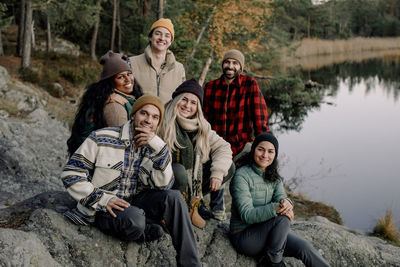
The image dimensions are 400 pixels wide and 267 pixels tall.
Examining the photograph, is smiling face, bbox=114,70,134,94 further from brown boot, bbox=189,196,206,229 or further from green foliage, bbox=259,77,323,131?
green foliage, bbox=259,77,323,131

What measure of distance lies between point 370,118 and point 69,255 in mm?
15841

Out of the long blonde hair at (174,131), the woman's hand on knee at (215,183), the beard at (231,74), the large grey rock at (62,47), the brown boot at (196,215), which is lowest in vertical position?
the brown boot at (196,215)

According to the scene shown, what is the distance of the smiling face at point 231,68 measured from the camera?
4242 millimetres

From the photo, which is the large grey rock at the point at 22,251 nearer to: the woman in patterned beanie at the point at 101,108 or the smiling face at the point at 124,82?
the woman in patterned beanie at the point at 101,108

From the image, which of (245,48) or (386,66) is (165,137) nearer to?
(245,48)

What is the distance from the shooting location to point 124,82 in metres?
3.40

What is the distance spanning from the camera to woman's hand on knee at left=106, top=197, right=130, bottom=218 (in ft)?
8.85

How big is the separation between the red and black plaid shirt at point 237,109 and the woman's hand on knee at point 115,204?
1.85 metres

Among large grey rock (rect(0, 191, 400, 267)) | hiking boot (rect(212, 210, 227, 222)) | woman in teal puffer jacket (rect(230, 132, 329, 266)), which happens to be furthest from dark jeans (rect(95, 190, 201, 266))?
hiking boot (rect(212, 210, 227, 222))

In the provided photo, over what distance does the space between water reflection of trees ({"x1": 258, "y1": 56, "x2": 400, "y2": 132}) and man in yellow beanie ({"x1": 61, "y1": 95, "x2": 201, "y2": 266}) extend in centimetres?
1282

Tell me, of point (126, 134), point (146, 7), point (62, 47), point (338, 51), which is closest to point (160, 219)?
point (126, 134)

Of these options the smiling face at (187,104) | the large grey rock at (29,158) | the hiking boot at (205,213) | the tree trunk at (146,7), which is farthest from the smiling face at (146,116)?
the tree trunk at (146,7)

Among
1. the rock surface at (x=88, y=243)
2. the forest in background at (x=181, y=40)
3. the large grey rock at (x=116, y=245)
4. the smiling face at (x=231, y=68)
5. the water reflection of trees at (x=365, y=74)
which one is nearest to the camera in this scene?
the rock surface at (x=88, y=243)

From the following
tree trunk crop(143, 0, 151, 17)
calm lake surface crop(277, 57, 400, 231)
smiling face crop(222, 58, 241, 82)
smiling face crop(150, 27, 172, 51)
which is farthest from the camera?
tree trunk crop(143, 0, 151, 17)
